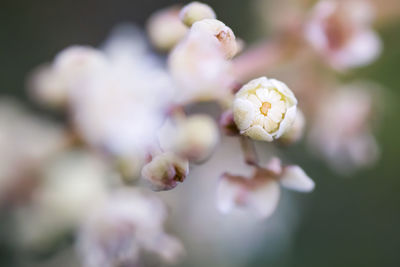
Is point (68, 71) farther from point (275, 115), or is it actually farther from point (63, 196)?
point (275, 115)

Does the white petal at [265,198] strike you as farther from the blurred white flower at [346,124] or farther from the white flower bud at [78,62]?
the blurred white flower at [346,124]

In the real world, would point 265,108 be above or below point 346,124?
below

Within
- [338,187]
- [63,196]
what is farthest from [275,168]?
[338,187]

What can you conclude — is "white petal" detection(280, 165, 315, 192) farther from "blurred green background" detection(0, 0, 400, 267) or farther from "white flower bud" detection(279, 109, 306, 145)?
"blurred green background" detection(0, 0, 400, 267)

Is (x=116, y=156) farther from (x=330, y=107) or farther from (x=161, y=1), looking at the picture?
(x=161, y=1)

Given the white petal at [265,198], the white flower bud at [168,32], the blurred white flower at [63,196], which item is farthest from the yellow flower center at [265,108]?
the blurred white flower at [63,196]

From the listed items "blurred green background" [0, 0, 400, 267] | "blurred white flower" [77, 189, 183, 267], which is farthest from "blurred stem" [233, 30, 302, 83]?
"blurred green background" [0, 0, 400, 267]

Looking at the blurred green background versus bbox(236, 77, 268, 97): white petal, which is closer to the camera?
bbox(236, 77, 268, 97): white petal
